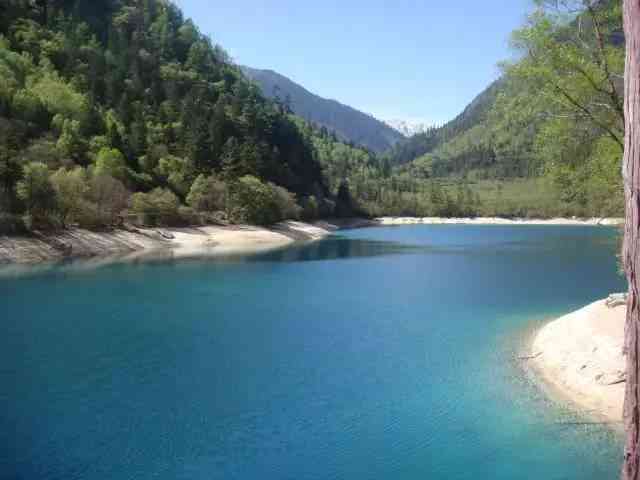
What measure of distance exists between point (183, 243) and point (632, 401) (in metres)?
76.9

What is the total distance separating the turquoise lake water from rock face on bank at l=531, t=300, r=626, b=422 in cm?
102

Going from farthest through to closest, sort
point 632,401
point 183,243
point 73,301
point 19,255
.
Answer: point 183,243
point 19,255
point 73,301
point 632,401

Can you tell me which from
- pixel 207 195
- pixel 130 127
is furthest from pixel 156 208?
pixel 130 127

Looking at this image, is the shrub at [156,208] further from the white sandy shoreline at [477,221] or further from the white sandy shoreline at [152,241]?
the white sandy shoreline at [477,221]

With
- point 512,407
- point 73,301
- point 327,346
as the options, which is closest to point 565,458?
point 512,407

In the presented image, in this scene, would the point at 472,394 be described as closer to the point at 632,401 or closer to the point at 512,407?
the point at 512,407

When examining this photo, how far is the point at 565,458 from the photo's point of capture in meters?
14.3

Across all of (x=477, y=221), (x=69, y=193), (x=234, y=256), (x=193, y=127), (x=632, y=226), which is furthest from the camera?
(x=477, y=221)

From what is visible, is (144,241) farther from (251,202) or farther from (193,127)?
(193,127)

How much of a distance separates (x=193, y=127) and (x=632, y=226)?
117 m

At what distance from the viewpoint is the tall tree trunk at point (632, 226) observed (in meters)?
4.32

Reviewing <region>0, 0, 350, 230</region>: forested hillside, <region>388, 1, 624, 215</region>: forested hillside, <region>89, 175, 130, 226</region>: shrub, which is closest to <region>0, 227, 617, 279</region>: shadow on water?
<region>89, 175, 130, 226</region>: shrub

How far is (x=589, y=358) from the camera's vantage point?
19.9 m

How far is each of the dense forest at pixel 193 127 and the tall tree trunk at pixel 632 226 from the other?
45.6 ft
